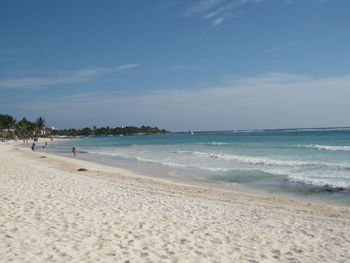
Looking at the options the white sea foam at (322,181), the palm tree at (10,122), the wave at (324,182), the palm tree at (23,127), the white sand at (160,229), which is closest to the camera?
the white sand at (160,229)

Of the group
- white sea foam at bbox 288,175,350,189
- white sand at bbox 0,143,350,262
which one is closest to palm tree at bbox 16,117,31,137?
white sand at bbox 0,143,350,262

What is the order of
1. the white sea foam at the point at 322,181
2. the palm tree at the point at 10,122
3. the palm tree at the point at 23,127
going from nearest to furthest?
the white sea foam at the point at 322,181 < the palm tree at the point at 23,127 < the palm tree at the point at 10,122

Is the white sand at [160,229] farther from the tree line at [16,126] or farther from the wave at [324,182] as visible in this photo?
the tree line at [16,126]

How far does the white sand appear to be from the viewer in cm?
497

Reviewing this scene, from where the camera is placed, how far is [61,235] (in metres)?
5.65

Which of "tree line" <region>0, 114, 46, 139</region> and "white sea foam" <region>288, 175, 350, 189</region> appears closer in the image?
"white sea foam" <region>288, 175, 350, 189</region>

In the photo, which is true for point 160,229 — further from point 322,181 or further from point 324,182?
point 322,181

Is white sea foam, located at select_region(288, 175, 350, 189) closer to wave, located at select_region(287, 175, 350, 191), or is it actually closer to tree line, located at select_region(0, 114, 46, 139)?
wave, located at select_region(287, 175, 350, 191)

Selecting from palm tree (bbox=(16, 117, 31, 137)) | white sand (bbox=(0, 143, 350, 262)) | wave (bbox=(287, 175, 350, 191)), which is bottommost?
wave (bbox=(287, 175, 350, 191))

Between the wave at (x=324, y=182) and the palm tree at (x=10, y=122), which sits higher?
the palm tree at (x=10, y=122)

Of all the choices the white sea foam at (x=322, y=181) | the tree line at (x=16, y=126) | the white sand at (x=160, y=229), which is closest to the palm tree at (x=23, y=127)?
the tree line at (x=16, y=126)

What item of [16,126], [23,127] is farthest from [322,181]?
[16,126]

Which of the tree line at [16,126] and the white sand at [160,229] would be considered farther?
the tree line at [16,126]

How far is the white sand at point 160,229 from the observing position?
4.97 meters
